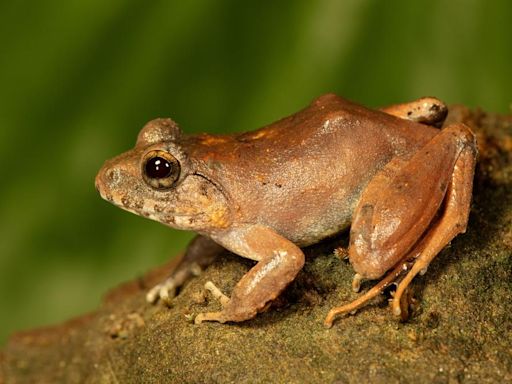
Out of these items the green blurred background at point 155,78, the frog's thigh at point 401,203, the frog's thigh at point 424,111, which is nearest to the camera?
the frog's thigh at point 401,203

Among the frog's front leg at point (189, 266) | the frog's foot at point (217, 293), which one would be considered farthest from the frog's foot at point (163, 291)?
the frog's foot at point (217, 293)

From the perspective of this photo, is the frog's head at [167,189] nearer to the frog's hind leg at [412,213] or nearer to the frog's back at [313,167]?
the frog's back at [313,167]

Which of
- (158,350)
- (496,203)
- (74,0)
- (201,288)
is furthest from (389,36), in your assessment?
(158,350)

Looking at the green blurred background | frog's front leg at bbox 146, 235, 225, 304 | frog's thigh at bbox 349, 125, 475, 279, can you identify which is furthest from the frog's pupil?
the green blurred background

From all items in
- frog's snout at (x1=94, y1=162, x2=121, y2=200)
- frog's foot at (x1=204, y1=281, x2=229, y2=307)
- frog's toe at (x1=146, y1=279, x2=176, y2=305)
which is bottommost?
frog's toe at (x1=146, y1=279, x2=176, y2=305)

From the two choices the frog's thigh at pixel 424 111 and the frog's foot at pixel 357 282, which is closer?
the frog's foot at pixel 357 282

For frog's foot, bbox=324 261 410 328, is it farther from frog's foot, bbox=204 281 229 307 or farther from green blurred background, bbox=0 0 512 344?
green blurred background, bbox=0 0 512 344

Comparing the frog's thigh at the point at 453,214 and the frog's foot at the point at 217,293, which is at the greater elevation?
the frog's thigh at the point at 453,214
